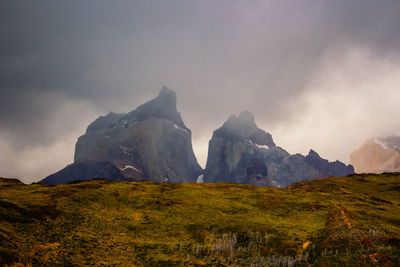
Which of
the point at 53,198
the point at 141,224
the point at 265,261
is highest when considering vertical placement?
the point at 53,198

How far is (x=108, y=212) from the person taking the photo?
6138 centimetres

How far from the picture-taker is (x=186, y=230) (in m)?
55.5

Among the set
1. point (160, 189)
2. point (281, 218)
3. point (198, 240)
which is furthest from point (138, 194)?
point (281, 218)

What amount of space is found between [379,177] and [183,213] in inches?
5212

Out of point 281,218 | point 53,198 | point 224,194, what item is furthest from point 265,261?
point 53,198

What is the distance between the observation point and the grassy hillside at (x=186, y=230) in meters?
39.7

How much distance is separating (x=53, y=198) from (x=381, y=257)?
64.1 metres

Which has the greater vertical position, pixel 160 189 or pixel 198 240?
pixel 160 189

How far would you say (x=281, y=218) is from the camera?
2500 inches

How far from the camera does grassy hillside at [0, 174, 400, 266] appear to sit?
39688 millimetres

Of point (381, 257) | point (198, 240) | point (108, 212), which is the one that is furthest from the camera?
point (108, 212)

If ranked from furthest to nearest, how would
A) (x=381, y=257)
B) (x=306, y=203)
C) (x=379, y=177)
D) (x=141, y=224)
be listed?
(x=379, y=177)
(x=306, y=203)
(x=141, y=224)
(x=381, y=257)

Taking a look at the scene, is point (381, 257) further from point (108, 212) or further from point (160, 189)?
point (160, 189)

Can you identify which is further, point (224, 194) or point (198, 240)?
point (224, 194)
